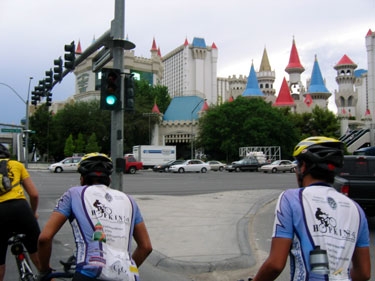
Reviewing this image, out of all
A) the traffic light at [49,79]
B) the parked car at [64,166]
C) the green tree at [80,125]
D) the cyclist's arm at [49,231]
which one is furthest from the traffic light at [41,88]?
the green tree at [80,125]

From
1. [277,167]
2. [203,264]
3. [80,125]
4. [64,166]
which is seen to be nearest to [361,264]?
[203,264]

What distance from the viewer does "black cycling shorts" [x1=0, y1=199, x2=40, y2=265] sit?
13.4ft

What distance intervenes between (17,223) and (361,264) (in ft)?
10.2

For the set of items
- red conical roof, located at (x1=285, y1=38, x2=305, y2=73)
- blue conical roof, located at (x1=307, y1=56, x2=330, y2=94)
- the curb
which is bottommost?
the curb

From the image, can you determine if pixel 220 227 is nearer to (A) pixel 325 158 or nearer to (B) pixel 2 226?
(B) pixel 2 226

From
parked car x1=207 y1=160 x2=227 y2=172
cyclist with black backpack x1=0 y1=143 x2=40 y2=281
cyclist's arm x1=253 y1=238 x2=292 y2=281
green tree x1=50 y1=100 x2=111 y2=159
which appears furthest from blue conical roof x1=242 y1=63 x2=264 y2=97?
cyclist's arm x1=253 y1=238 x2=292 y2=281

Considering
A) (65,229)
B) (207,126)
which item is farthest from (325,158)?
(207,126)

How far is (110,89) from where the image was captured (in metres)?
9.68

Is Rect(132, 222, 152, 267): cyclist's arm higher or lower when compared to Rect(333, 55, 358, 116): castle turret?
lower

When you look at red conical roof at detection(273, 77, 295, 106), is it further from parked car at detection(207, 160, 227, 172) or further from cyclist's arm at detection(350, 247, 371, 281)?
cyclist's arm at detection(350, 247, 371, 281)

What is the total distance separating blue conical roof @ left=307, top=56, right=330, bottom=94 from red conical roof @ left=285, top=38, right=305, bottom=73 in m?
6.29

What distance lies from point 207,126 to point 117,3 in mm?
52680

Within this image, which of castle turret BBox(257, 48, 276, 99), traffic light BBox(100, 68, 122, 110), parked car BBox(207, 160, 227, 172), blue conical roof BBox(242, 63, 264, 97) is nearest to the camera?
traffic light BBox(100, 68, 122, 110)

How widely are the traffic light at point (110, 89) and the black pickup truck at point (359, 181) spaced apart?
5.30 m
